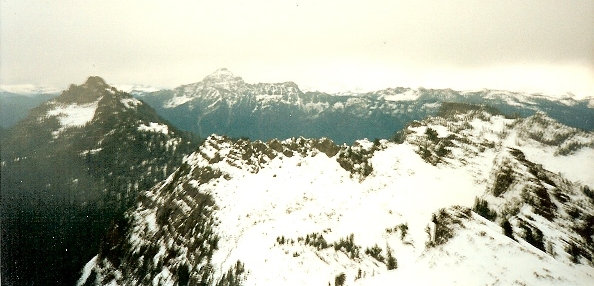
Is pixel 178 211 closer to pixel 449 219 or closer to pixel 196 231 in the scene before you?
pixel 196 231

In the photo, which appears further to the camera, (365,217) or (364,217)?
(364,217)

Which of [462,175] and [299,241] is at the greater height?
[462,175]

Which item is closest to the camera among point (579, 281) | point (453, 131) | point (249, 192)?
point (579, 281)

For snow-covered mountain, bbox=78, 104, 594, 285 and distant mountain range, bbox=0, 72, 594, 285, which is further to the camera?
distant mountain range, bbox=0, 72, 594, 285

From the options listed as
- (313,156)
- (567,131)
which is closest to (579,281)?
(313,156)

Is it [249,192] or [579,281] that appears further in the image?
[249,192]

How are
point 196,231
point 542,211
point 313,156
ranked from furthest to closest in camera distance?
1. point 313,156
2. point 196,231
3. point 542,211

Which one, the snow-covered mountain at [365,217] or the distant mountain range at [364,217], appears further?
the distant mountain range at [364,217]

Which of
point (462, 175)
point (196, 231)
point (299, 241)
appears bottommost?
point (196, 231)
